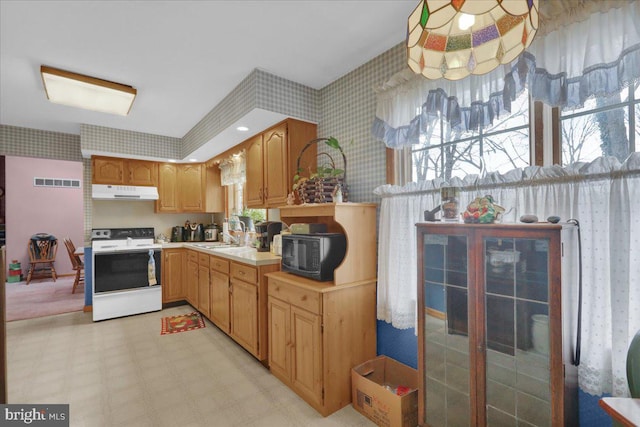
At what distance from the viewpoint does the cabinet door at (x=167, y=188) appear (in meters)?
4.72

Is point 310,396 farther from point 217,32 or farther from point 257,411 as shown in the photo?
point 217,32

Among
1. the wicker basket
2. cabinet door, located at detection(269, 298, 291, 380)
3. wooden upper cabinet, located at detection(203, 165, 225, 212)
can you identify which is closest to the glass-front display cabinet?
the wicker basket

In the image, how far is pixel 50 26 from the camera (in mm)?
1972

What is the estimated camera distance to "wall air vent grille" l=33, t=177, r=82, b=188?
684cm

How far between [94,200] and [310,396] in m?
4.37

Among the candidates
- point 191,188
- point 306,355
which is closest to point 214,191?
point 191,188

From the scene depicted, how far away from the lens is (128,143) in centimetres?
420

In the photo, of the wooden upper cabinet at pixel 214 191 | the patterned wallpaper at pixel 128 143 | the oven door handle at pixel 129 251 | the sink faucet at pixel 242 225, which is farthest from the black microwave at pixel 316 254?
the patterned wallpaper at pixel 128 143

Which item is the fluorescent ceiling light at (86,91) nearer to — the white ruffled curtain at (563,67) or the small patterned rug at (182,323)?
the small patterned rug at (182,323)

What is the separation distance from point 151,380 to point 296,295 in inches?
57.0

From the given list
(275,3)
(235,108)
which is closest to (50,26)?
(235,108)

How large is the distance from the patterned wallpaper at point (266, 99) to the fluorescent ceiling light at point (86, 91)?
888 millimetres

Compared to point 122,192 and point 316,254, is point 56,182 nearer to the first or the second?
point 122,192

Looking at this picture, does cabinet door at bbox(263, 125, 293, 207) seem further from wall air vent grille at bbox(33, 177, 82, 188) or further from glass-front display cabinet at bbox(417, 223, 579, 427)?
wall air vent grille at bbox(33, 177, 82, 188)
